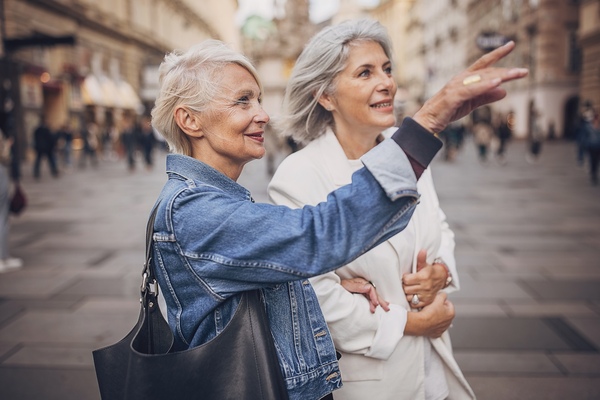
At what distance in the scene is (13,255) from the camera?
6.84 m

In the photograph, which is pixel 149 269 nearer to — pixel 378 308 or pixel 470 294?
pixel 378 308

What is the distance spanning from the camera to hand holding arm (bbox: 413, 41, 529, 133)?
1185 millimetres

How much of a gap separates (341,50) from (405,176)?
39.9 inches

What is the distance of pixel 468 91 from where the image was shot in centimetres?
120

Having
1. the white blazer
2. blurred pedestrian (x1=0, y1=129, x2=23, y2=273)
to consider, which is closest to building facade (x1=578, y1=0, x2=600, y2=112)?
blurred pedestrian (x1=0, y1=129, x2=23, y2=273)

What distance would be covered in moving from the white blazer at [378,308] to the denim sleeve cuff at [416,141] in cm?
73

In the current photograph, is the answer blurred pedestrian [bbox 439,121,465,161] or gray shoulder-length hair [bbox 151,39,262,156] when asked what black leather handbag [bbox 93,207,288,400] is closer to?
gray shoulder-length hair [bbox 151,39,262,156]

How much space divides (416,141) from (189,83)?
67 cm

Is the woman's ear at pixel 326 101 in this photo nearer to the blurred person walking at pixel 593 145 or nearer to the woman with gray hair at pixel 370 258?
the woman with gray hair at pixel 370 258

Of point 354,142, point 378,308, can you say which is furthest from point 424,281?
point 354,142

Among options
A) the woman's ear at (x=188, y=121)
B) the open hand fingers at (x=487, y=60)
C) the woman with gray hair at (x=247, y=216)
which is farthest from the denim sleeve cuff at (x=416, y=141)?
the woman's ear at (x=188, y=121)

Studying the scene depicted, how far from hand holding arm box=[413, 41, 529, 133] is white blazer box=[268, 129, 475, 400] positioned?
781 mm

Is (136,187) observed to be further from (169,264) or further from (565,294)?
(169,264)

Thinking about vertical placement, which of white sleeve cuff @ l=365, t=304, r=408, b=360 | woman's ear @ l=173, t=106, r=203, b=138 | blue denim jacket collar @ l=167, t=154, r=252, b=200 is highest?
woman's ear @ l=173, t=106, r=203, b=138
